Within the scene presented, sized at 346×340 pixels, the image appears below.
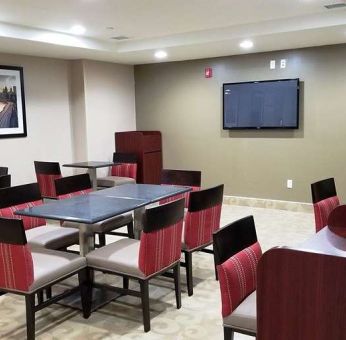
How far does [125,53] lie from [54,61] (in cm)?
118

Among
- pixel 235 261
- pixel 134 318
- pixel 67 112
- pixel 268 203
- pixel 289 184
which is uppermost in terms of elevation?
pixel 67 112

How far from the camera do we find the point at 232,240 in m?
1.98

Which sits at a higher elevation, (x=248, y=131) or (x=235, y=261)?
(x=248, y=131)

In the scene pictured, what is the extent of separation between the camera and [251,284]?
2.02 metres

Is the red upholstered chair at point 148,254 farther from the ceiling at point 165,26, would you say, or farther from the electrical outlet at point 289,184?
the electrical outlet at point 289,184

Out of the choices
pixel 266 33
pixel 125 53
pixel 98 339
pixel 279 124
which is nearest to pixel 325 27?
pixel 266 33

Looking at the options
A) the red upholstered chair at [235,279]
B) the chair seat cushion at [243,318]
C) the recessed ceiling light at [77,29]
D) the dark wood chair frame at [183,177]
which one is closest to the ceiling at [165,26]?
the recessed ceiling light at [77,29]

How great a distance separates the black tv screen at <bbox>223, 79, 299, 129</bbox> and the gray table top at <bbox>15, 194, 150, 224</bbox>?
331 centimetres

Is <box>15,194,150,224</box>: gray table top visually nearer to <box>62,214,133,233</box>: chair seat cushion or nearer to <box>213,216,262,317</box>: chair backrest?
<box>62,214,133,233</box>: chair seat cushion

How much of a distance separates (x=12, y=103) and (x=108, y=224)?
2.97 m

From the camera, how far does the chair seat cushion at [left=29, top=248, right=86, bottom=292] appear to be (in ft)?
8.55

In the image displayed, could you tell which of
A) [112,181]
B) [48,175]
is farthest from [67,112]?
[48,175]

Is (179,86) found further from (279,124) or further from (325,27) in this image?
(325,27)

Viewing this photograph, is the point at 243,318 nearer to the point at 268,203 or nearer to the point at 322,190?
the point at 322,190
